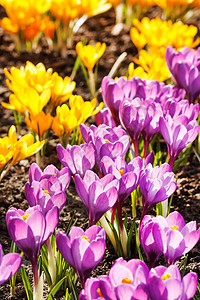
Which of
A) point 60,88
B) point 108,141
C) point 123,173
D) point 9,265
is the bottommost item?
point 9,265

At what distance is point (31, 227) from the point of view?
1.04 meters

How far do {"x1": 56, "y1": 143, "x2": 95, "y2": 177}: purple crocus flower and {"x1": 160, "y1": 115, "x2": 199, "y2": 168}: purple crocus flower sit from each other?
0.90 ft

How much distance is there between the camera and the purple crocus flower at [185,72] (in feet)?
6.08

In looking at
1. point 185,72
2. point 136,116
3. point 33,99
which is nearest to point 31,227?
point 136,116

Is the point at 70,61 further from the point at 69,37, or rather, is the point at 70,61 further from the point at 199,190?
the point at 199,190

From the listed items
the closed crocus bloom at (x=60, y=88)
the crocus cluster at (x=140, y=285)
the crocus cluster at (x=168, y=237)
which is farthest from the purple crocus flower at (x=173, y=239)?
the closed crocus bloom at (x=60, y=88)

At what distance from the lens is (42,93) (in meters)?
1.68

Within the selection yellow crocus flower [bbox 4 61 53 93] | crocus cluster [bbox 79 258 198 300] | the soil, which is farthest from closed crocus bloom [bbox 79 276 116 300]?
yellow crocus flower [bbox 4 61 53 93]

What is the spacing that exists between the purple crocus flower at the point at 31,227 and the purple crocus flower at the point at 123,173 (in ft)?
0.75

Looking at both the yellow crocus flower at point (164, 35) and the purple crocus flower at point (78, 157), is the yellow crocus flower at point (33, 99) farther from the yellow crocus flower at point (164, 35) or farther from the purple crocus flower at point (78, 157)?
the yellow crocus flower at point (164, 35)

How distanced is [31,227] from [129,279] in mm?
258

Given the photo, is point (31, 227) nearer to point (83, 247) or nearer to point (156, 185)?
point (83, 247)

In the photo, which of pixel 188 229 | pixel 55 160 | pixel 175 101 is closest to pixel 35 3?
pixel 55 160

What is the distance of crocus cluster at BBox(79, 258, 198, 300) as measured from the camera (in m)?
0.88
